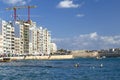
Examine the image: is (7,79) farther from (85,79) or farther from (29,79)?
(85,79)

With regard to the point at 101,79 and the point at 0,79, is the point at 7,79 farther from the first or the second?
the point at 101,79

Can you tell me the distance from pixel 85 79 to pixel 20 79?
1335 cm

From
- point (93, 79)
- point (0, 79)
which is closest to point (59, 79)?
point (93, 79)

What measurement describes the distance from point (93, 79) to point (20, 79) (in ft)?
48.9

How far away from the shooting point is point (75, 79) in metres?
Result: 78.3

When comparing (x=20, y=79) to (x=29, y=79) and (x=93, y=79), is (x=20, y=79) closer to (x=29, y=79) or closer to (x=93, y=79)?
(x=29, y=79)

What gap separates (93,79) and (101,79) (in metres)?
2.01

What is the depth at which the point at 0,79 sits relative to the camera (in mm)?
78000

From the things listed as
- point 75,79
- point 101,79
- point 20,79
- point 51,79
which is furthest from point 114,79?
point 20,79

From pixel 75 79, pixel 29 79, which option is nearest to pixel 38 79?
pixel 29 79

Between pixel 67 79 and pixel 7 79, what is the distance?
1233 cm

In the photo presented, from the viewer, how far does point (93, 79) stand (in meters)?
77.6

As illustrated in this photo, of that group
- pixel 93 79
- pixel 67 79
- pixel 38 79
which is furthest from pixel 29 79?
pixel 93 79

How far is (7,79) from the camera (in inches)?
3086
